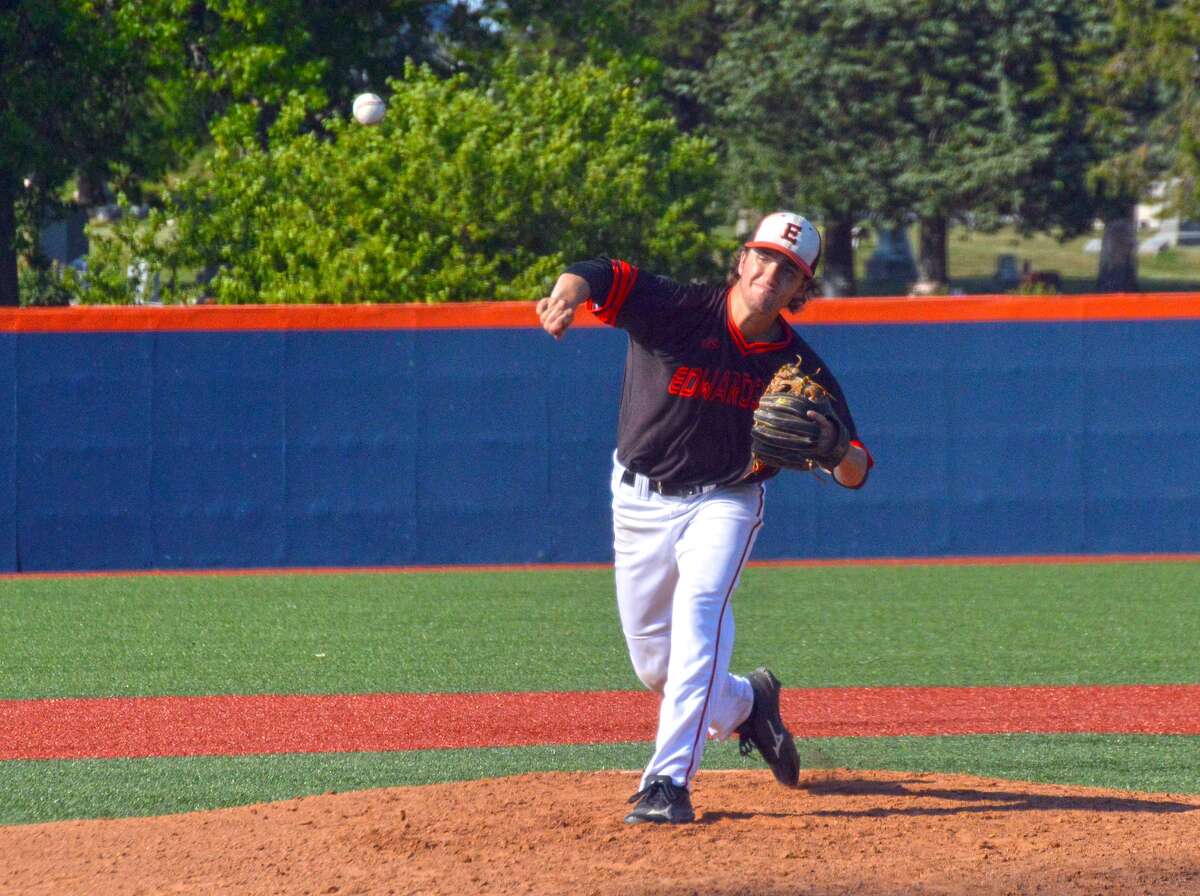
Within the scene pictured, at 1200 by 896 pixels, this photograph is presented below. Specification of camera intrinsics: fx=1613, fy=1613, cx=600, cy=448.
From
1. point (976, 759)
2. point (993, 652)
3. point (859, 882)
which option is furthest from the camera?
point (993, 652)

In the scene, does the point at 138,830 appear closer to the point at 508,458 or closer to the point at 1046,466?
the point at 508,458

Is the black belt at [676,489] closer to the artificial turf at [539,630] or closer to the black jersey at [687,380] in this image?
the black jersey at [687,380]

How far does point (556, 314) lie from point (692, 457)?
2.20 ft

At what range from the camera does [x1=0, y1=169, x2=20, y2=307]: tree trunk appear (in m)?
21.9

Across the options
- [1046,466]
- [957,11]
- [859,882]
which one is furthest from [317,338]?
[957,11]

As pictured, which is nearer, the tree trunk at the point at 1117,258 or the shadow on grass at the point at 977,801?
the shadow on grass at the point at 977,801

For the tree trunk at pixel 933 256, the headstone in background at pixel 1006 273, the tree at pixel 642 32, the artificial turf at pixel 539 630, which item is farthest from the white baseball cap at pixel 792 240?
the headstone in background at pixel 1006 273

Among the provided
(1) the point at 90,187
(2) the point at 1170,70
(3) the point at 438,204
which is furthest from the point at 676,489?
(2) the point at 1170,70

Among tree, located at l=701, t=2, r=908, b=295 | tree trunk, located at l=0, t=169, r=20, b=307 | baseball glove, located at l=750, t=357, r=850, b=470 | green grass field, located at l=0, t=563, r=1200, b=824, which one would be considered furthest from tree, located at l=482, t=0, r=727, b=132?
baseball glove, located at l=750, t=357, r=850, b=470

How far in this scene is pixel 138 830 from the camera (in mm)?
4594

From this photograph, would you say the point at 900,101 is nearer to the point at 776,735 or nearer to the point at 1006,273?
the point at 1006,273

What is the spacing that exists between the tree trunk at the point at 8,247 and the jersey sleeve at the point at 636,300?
18970 mm

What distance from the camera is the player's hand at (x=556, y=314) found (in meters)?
4.19

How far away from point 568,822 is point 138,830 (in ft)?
4.04
